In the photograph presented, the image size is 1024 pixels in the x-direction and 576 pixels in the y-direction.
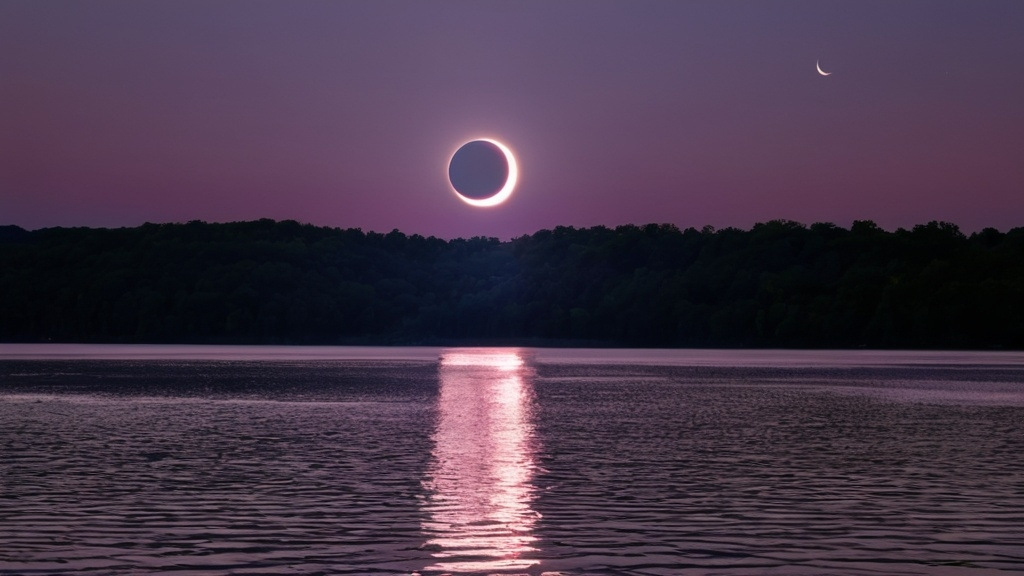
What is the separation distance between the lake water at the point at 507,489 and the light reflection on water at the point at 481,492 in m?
0.10

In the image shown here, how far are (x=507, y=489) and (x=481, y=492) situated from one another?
73 centimetres

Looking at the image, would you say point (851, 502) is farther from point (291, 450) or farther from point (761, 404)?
point (761, 404)

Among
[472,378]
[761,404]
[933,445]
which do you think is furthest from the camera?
[472,378]

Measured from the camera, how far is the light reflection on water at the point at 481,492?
2236 cm

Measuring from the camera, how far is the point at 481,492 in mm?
30984

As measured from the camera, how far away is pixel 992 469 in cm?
3572

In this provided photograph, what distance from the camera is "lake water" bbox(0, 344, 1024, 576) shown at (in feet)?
72.0

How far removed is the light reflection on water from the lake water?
98 mm

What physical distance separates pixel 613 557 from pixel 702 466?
15.7 meters

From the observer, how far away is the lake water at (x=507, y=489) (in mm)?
21938

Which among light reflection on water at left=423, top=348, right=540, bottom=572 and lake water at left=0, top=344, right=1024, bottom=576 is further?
light reflection on water at left=423, top=348, right=540, bottom=572

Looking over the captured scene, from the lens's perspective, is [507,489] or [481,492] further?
[507,489]

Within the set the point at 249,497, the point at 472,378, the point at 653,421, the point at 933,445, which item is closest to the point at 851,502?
the point at 249,497

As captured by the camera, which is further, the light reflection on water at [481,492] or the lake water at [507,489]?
the light reflection on water at [481,492]
